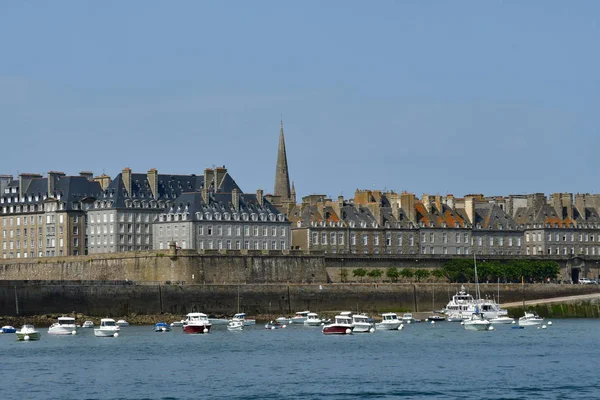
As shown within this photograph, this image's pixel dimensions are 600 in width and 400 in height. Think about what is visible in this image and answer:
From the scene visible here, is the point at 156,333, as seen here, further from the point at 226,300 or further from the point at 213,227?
the point at 213,227

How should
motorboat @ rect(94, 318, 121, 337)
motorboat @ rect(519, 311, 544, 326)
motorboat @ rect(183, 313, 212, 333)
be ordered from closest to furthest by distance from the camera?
motorboat @ rect(94, 318, 121, 337) → motorboat @ rect(183, 313, 212, 333) → motorboat @ rect(519, 311, 544, 326)

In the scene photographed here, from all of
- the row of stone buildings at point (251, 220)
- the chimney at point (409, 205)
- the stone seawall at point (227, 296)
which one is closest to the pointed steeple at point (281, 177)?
the row of stone buildings at point (251, 220)

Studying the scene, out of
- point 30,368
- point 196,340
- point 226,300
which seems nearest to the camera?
point 30,368

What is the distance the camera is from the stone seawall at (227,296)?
103438 millimetres

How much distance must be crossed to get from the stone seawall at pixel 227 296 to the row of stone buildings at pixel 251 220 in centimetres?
1098

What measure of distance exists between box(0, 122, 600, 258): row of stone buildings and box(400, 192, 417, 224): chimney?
84 millimetres

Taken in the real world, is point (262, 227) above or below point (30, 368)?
above

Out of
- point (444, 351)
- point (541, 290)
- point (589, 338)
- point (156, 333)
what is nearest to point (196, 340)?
point (156, 333)

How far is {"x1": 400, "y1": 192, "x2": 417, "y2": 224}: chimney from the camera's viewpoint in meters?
134

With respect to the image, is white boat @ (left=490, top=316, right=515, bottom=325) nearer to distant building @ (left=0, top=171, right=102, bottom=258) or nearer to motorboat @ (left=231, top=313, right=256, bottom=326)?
A: motorboat @ (left=231, top=313, right=256, bottom=326)

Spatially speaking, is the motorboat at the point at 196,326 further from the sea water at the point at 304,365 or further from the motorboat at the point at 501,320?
the motorboat at the point at 501,320

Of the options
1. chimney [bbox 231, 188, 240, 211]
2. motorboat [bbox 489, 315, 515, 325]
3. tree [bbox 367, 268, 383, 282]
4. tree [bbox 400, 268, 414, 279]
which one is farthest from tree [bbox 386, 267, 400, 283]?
motorboat [bbox 489, 315, 515, 325]

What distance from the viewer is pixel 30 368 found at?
7262 cm

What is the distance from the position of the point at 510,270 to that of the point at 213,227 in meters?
24.5
